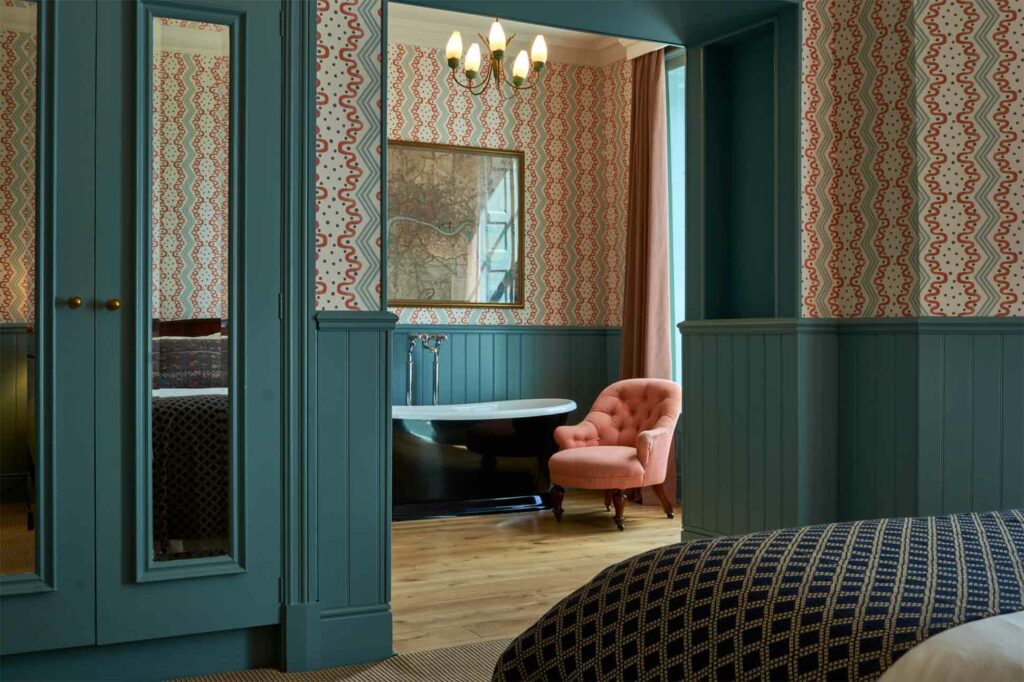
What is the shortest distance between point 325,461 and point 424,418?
7.72 feet

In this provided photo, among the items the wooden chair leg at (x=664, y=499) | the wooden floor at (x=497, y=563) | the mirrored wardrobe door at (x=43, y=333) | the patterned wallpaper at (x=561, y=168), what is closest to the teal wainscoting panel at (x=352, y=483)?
the wooden floor at (x=497, y=563)

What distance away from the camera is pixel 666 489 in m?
5.97

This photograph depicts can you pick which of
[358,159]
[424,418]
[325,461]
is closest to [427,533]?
[424,418]

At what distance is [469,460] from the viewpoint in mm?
5480

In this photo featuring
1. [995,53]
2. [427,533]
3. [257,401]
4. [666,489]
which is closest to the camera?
[257,401]

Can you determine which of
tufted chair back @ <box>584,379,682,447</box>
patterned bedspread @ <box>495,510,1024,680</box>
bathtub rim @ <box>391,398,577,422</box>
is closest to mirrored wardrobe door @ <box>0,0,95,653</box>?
patterned bedspread @ <box>495,510,1024,680</box>

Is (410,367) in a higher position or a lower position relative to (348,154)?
lower

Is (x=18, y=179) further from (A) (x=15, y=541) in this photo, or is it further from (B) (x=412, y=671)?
(B) (x=412, y=671)

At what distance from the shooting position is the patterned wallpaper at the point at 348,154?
3008 millimetres

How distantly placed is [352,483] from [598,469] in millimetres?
2331

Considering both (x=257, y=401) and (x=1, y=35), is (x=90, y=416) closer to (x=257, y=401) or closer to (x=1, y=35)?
(x=257, y=401)

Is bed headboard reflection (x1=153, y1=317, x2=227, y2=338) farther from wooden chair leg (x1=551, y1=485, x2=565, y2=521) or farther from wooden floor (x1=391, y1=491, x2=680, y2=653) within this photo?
wooden chair leg (x1=551, y1=485, x2=565, y2=521)

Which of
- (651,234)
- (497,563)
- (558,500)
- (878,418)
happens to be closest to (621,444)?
(558,500)

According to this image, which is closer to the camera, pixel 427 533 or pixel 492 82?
pixel 427 533
